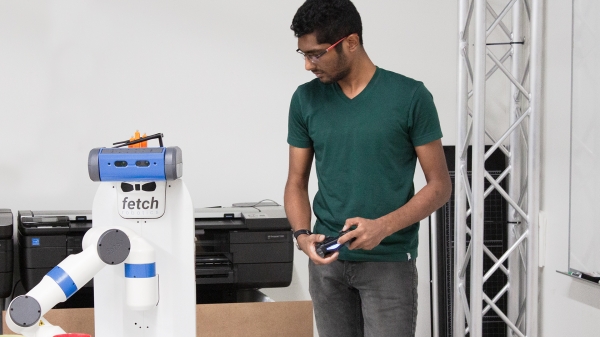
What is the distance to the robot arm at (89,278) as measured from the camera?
1.41m

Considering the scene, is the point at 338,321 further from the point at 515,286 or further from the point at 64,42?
the point at 64,42

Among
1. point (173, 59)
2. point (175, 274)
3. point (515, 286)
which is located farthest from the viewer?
point (173, 59)

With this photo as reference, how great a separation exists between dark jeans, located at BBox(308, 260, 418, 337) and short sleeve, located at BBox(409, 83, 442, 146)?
334 millimetres

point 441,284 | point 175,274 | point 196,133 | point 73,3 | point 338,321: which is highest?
point 73,3

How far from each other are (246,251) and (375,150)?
1.22 m

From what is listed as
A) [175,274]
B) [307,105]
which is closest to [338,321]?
[175,274]

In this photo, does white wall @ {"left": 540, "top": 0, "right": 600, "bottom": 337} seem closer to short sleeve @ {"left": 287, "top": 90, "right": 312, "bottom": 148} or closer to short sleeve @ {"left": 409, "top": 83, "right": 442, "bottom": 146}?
short sleeve @ {"left": 409, "top": 83, "right": 442, "bottom": 146}

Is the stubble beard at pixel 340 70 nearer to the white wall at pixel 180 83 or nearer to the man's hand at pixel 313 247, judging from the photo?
the man's hand at pixel 313 247

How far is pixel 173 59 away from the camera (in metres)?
3.48

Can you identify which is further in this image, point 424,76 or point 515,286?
point 424,76

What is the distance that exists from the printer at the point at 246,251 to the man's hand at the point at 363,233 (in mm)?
1229

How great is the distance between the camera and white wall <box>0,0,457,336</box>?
131 inches

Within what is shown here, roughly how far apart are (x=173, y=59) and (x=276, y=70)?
1.65 ft

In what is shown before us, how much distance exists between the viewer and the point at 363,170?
1879mm
